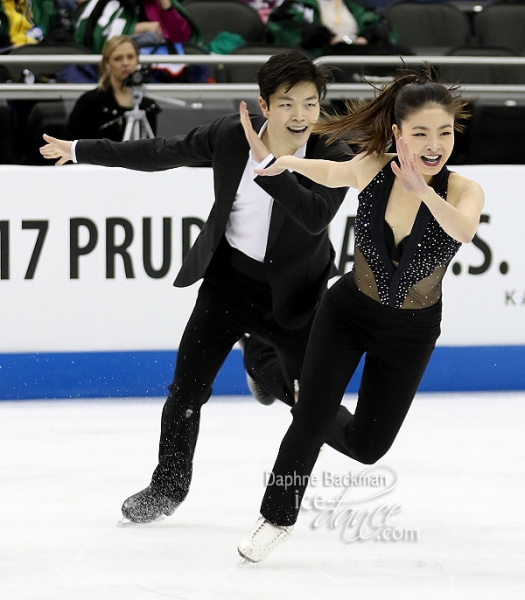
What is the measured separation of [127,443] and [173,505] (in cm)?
116

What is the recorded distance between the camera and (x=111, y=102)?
5.45 metres

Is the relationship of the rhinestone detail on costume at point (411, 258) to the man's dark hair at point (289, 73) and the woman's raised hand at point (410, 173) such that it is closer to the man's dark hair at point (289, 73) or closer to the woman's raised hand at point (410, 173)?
the woman's raised hand at point (410, 173)

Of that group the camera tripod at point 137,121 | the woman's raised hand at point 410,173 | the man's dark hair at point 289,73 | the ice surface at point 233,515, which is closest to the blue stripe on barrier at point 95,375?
the ice surface at point 233,515

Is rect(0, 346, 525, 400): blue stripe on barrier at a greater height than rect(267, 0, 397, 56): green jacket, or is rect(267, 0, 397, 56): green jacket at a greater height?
rect(267, 0, 397, 56): green jacket

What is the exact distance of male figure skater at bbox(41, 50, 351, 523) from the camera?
312cm

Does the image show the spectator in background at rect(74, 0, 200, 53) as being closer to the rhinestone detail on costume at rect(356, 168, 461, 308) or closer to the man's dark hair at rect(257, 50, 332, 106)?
the man's dark hair at rect(257, 50, 332, 106)

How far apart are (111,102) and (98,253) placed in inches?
30.6

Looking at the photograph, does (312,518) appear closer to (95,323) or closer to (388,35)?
(95,323)

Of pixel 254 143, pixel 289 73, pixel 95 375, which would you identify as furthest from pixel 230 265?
pixel 95 375

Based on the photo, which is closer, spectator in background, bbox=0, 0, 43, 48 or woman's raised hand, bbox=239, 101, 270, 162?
woman's raised hand, bbox=239, 101, 270, 162

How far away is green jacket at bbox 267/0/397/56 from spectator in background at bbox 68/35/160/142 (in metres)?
1.22

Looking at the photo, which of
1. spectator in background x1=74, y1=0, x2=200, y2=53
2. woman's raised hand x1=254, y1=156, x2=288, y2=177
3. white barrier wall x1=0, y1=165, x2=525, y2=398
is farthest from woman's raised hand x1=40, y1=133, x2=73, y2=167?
spectator in background x1=74, y1=0, x2=200, y2=53

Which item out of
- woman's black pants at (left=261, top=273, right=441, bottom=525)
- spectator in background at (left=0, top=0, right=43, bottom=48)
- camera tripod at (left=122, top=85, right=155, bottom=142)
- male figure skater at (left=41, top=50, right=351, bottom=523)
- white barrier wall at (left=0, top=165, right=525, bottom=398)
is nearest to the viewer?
woman's black pants at (left=261, top=273, right=441, bottom=525)

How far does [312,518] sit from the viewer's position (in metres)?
3.23
